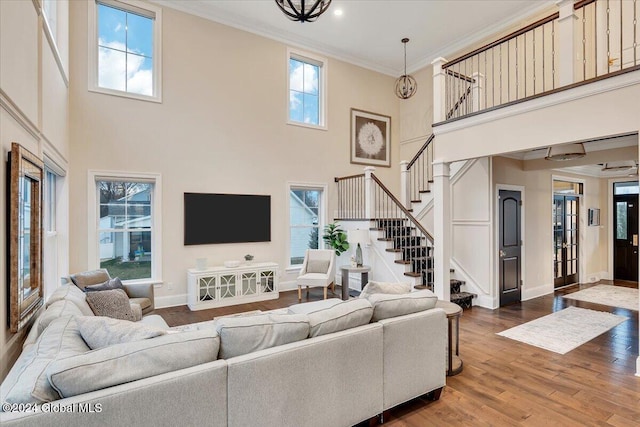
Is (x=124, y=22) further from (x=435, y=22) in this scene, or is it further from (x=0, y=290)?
(x=435, y=22)

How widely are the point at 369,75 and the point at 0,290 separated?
25.5ft

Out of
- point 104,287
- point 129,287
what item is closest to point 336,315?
point 104,287

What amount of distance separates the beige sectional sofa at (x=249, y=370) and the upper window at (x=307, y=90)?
5268 mm

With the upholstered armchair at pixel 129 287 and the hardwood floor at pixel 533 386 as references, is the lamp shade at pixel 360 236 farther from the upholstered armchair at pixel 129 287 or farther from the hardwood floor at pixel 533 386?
the upholstered armchair at pixel 129 287

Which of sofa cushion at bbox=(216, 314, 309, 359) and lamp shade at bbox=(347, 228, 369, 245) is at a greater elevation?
lamp shade at bbox=(347, 228, 369, 245)

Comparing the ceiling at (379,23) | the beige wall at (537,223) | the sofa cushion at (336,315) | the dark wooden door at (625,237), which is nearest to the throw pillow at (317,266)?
the beige wall at (537,223)

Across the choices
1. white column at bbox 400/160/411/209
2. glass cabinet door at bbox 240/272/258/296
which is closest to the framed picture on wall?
white column at bbox 400/160/411/209

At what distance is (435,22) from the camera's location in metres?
6.49

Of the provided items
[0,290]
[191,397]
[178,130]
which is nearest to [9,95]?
[0,290]

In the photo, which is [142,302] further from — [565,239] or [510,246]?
[565,239]

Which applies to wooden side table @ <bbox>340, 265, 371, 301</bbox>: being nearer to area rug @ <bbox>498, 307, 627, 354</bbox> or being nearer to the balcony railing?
area rug @ <bbox>498, 307, 627, 354</bbox>

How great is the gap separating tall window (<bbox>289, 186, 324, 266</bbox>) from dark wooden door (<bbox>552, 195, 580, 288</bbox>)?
4.77m

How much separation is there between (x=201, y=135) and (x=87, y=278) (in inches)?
119

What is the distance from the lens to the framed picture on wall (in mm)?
7742
